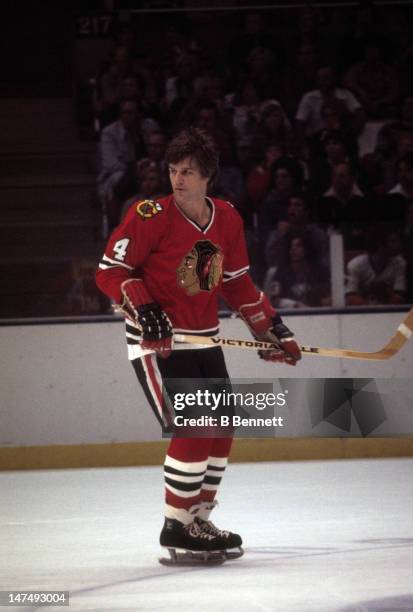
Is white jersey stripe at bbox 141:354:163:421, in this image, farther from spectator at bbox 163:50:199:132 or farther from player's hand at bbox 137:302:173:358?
spectator at bbox 163:50:199:132

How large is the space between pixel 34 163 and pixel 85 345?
1.76 meters

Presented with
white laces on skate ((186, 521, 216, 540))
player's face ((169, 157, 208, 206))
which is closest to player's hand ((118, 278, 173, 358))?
player's face ((169, 157, 208, 206))

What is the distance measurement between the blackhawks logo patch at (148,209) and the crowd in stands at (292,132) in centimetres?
232

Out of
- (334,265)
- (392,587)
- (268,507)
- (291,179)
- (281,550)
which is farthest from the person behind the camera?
(291,179)

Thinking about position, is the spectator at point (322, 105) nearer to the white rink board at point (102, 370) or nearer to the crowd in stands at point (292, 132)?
the crowd in stands at point (292, 132)

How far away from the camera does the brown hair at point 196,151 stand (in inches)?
151

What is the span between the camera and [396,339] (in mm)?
4008

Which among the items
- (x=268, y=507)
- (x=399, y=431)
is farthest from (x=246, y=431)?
(x=268, y=507)

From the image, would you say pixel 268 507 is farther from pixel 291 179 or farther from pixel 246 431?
pixel 291 179

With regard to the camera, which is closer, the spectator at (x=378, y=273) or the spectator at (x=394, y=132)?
the spectator at (x=378, y=273)

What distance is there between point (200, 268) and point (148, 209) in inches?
9.8

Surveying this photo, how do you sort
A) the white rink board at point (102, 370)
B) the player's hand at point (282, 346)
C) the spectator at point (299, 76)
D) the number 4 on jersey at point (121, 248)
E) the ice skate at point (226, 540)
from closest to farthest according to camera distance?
the number 4 on jersey at point (121, 248) < the ice skate at point (226, 540) < the player's hand at point (282, 346) < the white rink board at point (102, 370) < the spectator at point (299, 76)

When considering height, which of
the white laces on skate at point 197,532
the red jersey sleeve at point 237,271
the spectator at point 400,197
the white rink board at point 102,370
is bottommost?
the white rink board at point 102,370

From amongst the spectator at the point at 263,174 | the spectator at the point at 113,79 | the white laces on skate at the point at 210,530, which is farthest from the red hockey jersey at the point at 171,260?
the spectator at the point at 113,79
